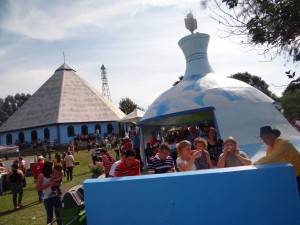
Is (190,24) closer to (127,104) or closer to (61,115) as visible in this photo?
(61,115)

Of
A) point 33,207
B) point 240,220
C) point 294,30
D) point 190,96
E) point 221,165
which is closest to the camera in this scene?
point 240,220

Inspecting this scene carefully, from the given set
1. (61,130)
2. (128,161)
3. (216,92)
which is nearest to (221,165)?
(128,161)

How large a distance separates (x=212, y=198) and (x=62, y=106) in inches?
1359

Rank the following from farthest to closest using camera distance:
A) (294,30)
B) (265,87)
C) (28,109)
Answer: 1. (265,87)
2. (28,109)
3. (294,30)

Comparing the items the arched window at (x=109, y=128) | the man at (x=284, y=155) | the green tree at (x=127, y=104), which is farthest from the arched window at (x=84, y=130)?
the man at (x=284, y=155)

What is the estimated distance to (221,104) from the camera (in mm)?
9695

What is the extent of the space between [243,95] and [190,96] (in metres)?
1.85

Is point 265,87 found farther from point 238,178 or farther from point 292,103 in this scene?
point 238,178

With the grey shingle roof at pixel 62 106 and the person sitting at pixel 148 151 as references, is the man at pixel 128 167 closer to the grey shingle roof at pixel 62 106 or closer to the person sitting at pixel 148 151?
the person sitting at pixel 148 151

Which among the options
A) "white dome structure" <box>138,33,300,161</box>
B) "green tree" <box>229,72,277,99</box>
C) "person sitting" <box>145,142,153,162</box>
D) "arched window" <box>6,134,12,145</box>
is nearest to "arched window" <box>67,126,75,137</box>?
"arched window" <box>6,134,12,145</box>

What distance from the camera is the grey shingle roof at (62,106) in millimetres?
34938

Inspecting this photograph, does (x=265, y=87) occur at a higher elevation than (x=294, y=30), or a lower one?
higher

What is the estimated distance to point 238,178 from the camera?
10.3ft

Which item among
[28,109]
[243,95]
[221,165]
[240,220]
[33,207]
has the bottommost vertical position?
[33,207]
